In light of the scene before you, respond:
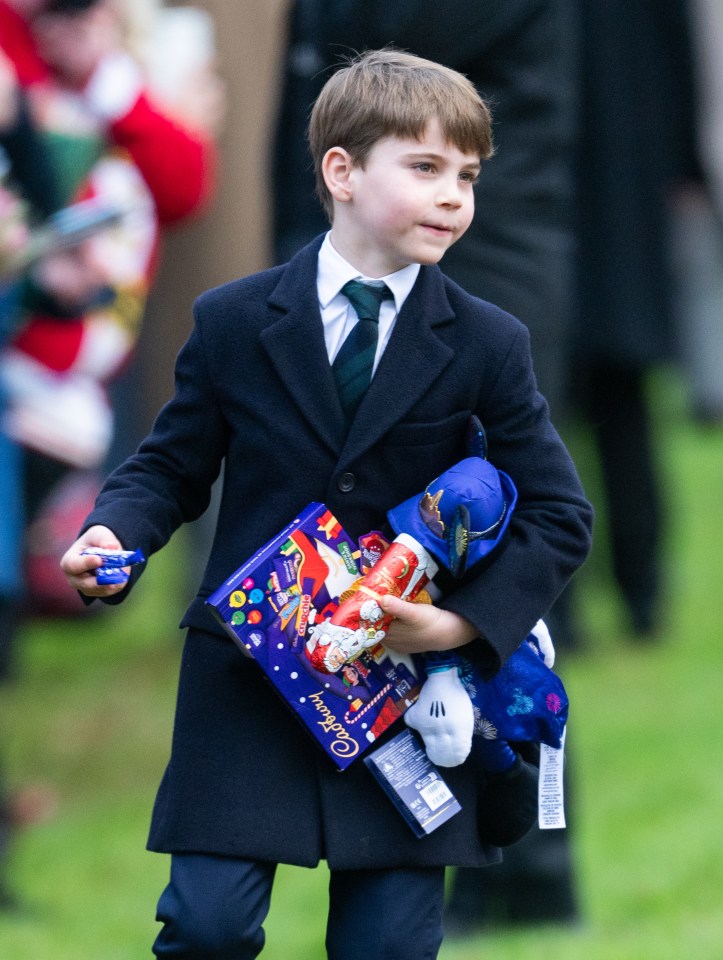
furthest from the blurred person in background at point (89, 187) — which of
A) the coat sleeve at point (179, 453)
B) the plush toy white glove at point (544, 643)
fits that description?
the plush toy white glove at point (544, 643)

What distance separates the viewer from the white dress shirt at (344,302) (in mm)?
2490

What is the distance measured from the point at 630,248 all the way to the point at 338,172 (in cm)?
410

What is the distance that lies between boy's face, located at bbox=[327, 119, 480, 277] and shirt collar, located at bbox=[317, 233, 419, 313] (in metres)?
0.04

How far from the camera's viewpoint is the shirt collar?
8.17 ft

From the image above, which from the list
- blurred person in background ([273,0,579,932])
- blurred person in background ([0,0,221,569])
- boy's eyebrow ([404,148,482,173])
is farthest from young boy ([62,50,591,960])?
blurred person in background ([0,0,221,569])

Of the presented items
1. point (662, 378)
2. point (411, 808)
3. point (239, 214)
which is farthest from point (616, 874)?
point (662, 378)

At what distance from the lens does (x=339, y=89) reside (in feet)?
8.07

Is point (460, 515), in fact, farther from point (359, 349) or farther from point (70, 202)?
point (70, 202)

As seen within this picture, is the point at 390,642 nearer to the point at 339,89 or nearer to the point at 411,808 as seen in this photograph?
the point at 411,808

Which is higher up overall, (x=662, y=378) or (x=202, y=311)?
(x=202, y=311)

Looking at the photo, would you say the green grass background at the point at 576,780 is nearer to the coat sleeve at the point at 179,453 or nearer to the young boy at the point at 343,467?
the young boy at the point at 343,467

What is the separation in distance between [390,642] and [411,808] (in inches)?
9.0

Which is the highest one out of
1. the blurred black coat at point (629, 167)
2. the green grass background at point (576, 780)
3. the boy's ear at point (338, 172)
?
the boy's ear at point (338, 172)

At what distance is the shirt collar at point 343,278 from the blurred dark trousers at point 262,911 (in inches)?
30.5
